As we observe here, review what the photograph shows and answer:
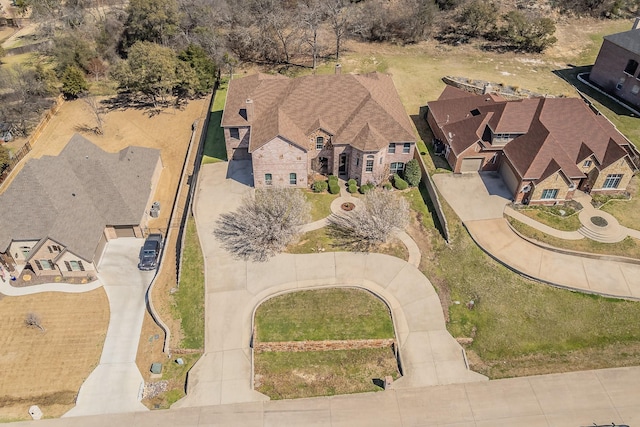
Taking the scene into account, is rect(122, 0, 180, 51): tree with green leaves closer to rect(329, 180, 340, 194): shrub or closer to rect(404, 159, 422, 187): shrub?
rect(329, 180, 340, 194): shrub

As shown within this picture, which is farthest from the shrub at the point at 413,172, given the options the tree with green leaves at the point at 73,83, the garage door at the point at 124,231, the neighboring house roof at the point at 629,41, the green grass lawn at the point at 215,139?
the tree with green leaves at the point at 73,83

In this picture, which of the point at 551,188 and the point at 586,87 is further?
the point at 586,87

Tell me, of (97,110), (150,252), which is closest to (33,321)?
(150,252)

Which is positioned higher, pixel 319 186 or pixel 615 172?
pixel 615 172

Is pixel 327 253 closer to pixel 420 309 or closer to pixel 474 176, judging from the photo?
pixel 420 309

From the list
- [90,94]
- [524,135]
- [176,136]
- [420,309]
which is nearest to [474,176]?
[524,135]

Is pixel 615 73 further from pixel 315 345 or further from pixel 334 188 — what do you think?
pixel 315 345
